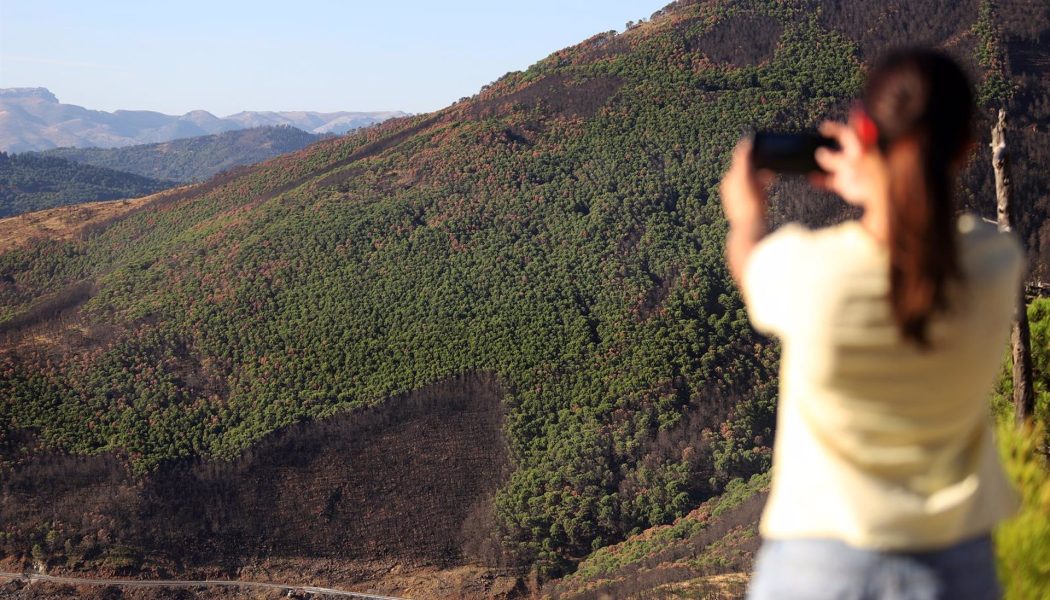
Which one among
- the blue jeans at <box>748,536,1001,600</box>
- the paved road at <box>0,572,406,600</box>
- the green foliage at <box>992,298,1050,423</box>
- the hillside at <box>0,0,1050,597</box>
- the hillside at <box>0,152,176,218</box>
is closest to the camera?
the blue jeans at <box>748,536,1001,600</box>

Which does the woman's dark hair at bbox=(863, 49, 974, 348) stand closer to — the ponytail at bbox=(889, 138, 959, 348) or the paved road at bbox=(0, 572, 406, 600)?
the ponytail at bbox=(889, 138, 959, 348)

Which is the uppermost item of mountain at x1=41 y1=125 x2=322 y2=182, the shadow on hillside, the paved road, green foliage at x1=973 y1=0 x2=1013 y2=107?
mountain at x1=41 y1=125 x2=322 y2=182

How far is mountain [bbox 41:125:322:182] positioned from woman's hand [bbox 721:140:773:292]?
151 m

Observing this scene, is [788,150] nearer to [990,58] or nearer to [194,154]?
[990,58]

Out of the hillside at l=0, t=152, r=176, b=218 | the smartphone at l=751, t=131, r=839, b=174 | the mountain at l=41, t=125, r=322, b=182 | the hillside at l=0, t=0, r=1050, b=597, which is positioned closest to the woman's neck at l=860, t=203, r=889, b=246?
the smartphone at l=751, t=131, r=839, b=174

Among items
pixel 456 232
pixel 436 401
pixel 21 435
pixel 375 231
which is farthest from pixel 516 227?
pixel 21 435

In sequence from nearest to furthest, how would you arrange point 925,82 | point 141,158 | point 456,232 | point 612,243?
point 925,82 → point 612,243 → point 456,232 → point 141,158

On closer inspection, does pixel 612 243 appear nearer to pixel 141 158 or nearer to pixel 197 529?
pixel 197 529

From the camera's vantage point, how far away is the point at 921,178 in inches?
43.1

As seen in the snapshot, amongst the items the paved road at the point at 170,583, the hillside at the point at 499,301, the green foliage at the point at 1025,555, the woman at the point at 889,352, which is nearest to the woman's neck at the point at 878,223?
the woman at the point at 889,352

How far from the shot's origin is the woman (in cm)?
110

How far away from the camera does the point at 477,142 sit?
33.5 metres

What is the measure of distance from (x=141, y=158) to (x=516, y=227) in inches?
5817

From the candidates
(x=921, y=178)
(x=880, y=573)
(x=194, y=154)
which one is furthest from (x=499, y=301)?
(x=194, y=154)
